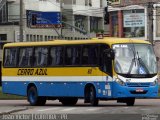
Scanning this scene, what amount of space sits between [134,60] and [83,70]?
2.63 m

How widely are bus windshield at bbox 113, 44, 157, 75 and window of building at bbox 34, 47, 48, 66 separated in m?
4.51

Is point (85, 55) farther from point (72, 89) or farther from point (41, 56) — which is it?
point (41, 56)

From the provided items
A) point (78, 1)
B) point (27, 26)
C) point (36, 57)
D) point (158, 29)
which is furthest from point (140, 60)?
point (78, 1)

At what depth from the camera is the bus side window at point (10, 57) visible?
34375 mm

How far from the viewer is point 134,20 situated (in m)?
70.6

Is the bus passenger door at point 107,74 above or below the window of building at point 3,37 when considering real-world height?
below

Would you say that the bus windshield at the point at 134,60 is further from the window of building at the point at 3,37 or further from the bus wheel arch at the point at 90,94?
the window of building at the point at 3,37

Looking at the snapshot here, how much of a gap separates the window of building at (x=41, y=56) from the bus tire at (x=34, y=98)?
1385 millimetres

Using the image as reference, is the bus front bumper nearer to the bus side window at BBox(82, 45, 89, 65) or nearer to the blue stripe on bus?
the blue stripe on bus

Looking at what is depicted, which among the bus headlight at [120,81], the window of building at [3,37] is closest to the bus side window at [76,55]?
the bus headlight at [120,81]

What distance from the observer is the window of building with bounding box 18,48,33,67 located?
1315 inches

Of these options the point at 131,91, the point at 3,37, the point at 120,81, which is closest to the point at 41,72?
the point at 120,81

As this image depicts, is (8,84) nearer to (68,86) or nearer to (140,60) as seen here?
(68,86)

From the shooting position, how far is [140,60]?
29578 mm
